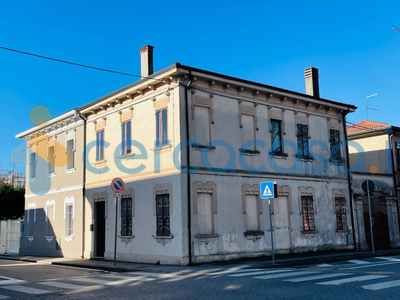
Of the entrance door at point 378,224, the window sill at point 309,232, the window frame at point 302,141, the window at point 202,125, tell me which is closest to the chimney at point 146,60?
the window at point 202,125

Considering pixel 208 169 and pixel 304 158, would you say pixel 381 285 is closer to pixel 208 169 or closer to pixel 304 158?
pixel 208 169

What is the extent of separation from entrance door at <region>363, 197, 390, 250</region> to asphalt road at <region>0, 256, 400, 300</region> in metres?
9.97

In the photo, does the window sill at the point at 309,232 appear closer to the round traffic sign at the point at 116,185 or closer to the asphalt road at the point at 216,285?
the asphalt road at the point at 216,285

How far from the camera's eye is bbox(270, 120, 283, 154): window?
64.2 ft

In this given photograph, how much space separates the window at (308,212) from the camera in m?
20.0

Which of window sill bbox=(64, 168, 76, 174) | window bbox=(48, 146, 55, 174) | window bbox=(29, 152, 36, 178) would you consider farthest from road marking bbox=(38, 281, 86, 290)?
window bbox=(29, 152, 36, 178)

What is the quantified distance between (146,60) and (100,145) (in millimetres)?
4932

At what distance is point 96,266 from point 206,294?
→ 8.03m

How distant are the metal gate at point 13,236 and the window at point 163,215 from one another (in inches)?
579

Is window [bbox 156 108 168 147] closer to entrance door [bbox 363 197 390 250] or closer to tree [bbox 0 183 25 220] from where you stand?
entrance door [bbox 363 197 390 250]

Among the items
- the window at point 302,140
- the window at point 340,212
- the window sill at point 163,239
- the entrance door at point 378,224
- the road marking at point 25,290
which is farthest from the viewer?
the entrance door at point 378,224

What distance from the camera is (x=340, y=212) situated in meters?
21.7

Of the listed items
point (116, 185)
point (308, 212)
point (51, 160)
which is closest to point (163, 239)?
point (116, 185)

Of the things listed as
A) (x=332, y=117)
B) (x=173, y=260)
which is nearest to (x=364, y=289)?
(x=173, y=260)
